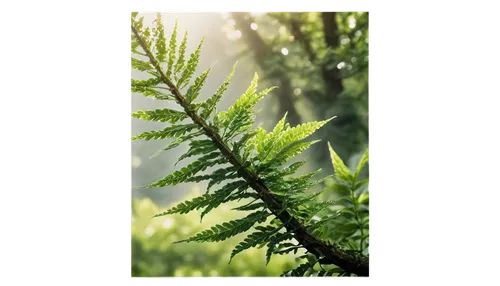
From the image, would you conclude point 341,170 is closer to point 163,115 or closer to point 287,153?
point 287,153

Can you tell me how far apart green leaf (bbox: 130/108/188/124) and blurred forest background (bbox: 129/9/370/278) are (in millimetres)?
116

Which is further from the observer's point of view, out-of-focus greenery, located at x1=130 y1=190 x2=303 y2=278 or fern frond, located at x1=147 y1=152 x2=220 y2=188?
out-of-focus greenery, located at x1=130 y1=190 x2=303 y2=278

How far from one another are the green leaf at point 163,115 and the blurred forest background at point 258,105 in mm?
116

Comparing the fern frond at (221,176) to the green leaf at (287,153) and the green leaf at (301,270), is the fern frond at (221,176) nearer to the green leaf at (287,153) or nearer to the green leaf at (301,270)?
the green leaf at (287,153)

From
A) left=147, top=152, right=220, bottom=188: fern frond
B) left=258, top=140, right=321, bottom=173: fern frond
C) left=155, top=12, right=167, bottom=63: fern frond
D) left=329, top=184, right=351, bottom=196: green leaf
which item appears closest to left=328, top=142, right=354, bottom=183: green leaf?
left=329, top=184, right=351, bottom=196: green leaf

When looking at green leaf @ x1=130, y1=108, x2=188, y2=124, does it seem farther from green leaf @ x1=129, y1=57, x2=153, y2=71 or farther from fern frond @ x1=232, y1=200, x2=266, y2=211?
fern frond @ x1=232, y1=200, x2=266, y2=211

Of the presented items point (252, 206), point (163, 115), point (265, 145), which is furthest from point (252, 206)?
point (163, 115)

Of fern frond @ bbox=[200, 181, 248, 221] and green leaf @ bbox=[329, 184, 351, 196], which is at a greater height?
green leaf @ bbox=[329, 184, 351, 196]

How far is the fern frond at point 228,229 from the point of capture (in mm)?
783

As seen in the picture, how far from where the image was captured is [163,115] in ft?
2.58

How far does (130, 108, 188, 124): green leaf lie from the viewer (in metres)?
0.78

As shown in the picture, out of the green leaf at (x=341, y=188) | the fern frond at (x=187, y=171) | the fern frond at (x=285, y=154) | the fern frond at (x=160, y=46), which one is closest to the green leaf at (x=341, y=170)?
the green leaf at (x=341, y=188)
